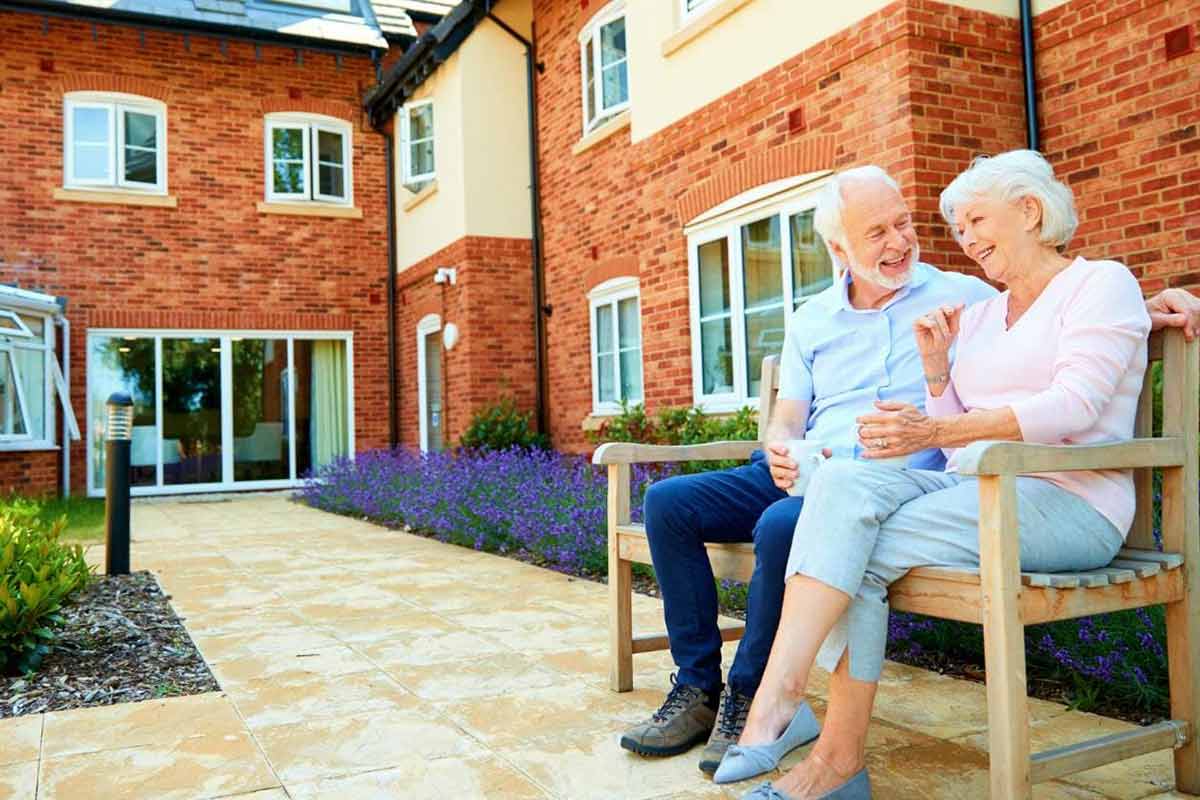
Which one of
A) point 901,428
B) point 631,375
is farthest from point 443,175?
point 901,428

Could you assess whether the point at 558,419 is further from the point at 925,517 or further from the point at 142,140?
the point at 925,517

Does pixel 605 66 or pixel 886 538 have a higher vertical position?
pixel 605 66

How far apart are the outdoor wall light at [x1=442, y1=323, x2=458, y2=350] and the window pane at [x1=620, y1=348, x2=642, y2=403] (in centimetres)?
250

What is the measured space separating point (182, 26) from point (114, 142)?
65.2 inches

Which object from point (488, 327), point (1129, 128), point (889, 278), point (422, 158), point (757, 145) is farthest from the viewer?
point (422, 158)

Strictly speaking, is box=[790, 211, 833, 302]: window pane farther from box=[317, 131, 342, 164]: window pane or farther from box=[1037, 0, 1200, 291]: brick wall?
box=[317, 131, 342, 164]: window pane

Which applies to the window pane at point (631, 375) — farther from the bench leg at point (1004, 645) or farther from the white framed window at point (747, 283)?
the bench leg at point (1004, 645)

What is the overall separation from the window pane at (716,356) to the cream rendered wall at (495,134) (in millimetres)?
3894

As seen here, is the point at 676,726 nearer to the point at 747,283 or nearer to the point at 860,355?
the point at 860,355

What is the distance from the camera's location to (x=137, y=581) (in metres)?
5.35

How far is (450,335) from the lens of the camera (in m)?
10.8

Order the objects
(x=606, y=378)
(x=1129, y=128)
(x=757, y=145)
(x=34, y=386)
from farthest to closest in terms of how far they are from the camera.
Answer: (x=34, y=386)
(x=606, y=378)
(x=757, y=145)
(x=1129, y=128)

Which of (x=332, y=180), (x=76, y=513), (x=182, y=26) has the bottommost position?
(x=76, y=513)

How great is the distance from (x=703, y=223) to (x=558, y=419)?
3676mm
